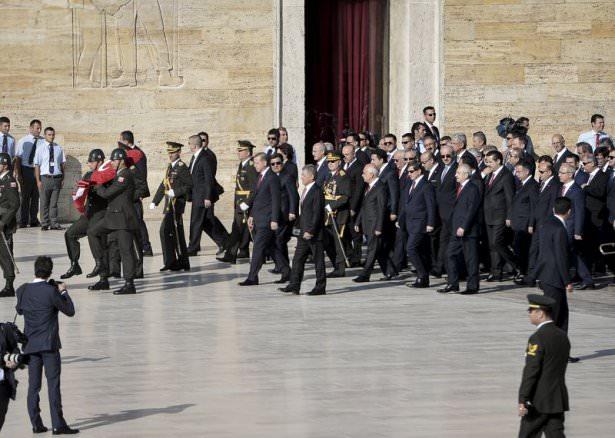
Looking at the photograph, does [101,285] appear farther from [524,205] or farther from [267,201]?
[524,205]

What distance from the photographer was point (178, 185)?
1964cm

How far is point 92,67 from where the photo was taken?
25.3 meters

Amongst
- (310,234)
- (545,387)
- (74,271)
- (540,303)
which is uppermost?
(540,303)

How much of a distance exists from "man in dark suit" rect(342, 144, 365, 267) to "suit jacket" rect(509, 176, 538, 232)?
229 cm

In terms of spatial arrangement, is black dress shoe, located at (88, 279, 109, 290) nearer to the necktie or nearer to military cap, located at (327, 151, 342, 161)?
military cap, located at (327, 151, 342, 161)

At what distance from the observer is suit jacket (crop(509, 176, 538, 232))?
18094 mm

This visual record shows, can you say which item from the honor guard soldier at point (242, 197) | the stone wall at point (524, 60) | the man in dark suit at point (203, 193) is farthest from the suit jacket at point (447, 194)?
the stone wall at point (524, 60)

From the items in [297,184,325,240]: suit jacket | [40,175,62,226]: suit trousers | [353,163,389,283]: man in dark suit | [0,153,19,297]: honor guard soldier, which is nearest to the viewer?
[0,153,19,297]: honor guard soldier

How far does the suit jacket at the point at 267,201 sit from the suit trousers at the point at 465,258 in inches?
85.9

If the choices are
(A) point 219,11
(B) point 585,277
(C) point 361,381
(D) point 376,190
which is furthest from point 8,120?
(C) point 361,381

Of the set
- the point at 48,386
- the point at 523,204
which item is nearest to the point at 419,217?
the point at 523,204

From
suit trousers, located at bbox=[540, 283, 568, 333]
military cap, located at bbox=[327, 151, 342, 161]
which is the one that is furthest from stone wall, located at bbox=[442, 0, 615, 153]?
suit trousers, located at bbox=[540, 283, 568, 333]

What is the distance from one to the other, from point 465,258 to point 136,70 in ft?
31.7

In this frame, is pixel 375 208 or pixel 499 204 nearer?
pixel 499 204
